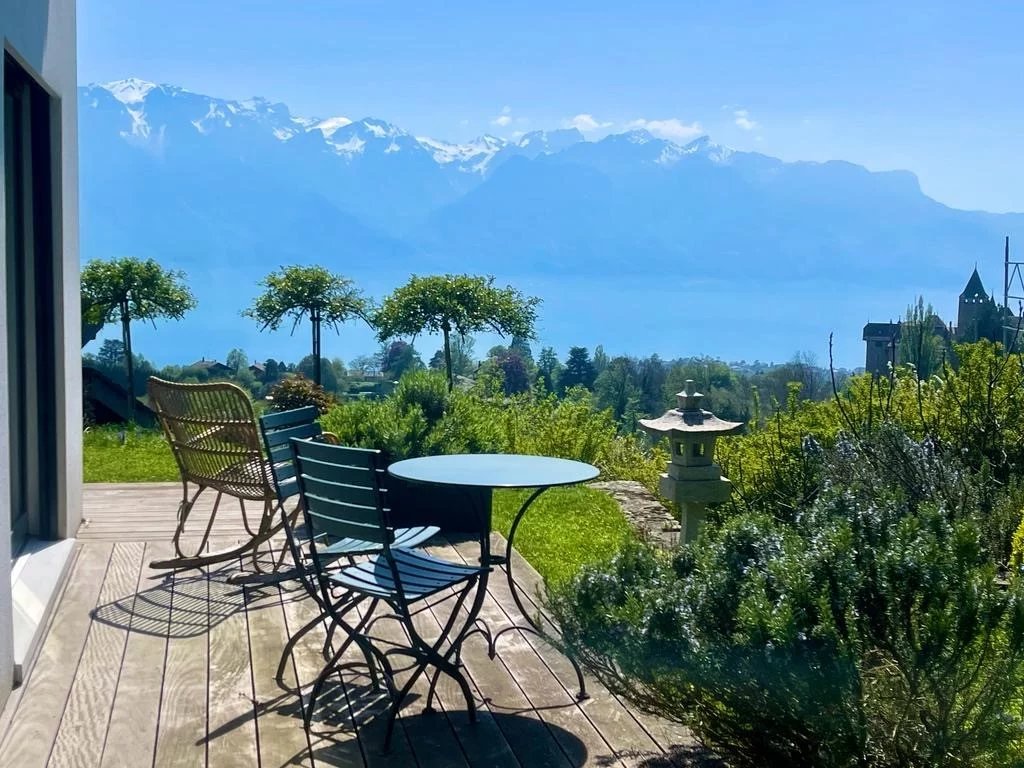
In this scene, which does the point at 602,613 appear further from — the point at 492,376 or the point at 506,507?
the point at 492,376

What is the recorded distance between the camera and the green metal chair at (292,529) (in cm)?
348

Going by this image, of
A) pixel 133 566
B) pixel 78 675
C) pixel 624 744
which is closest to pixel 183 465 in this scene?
pixel 133 566

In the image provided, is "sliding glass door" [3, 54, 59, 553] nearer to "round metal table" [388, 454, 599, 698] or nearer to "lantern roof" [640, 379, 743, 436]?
"round metal table" [388, 454, 599, 698]

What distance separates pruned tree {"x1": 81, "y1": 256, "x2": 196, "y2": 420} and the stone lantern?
914 centimetres

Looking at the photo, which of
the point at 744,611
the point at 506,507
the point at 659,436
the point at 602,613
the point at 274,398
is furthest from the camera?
the point at 274,398

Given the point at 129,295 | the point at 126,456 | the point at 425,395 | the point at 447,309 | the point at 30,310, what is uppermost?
the point at 129,295

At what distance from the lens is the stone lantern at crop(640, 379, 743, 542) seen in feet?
15.9

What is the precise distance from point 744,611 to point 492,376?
990cm

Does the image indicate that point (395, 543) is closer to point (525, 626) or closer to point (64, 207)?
point (525, 626)

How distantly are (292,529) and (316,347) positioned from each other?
9.84m

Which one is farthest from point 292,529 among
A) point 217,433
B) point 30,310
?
point 30,310

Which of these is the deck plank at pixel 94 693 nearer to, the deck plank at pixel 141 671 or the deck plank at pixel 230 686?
the deck plank at pixel 141 671

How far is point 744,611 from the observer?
234cm

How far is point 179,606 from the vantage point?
4.40 meters
